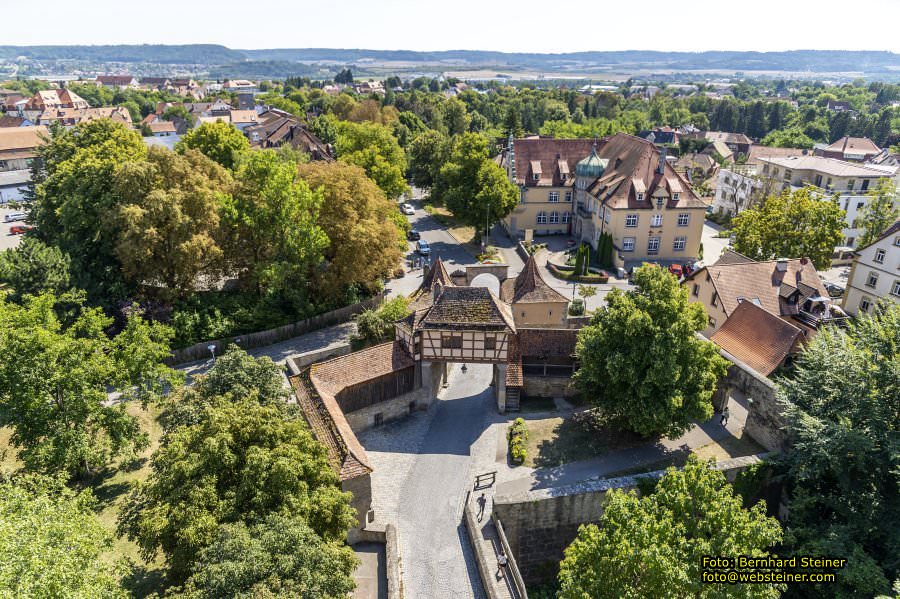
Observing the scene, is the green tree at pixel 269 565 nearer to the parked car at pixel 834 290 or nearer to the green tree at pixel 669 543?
the green tree at pixel 669 543

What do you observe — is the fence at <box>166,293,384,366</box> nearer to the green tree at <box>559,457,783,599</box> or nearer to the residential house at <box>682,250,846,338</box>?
the residential house at <box>682,250,846,338</box>

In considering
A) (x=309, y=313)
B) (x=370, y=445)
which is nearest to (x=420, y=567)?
(x=370, y=445)

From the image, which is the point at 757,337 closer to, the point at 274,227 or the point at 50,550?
the point at 274,227

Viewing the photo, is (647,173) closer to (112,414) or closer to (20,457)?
(112,414)

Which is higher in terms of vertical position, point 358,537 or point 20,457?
point 20,457

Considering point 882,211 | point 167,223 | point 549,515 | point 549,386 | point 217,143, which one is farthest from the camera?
point 217,143

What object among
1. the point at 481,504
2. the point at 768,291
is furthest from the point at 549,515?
the point at 768,291

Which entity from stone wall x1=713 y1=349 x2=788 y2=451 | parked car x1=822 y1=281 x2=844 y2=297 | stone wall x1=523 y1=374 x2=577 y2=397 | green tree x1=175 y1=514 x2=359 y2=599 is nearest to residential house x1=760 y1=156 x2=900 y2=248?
parked car x1=822 y1=281 x2=844 y2=297

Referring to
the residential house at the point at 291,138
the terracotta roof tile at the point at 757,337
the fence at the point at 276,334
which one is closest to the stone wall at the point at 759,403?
the terracotta roof tile at the point at 757,337
